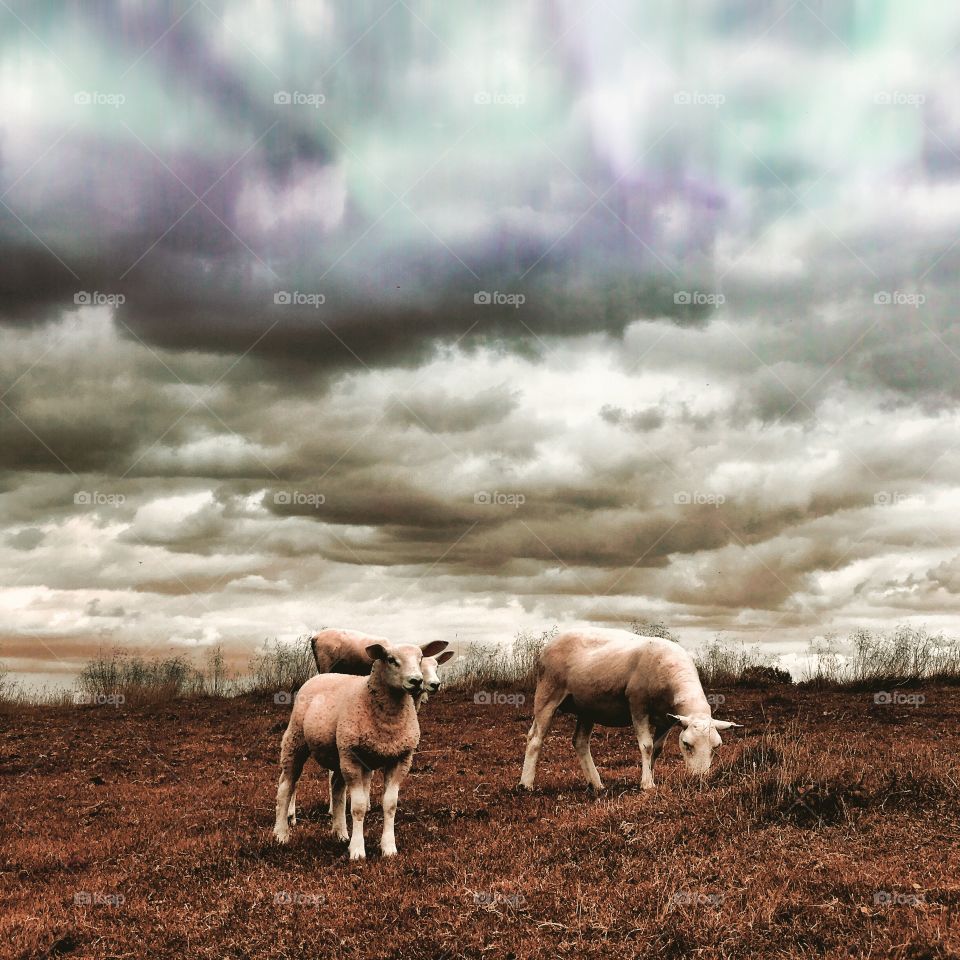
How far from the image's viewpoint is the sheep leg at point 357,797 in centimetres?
1127

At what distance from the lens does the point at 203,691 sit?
3759 centimetres

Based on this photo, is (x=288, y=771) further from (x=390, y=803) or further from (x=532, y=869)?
(x=532, y=869)

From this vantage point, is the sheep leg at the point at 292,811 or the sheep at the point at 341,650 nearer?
the sheep leg at the point at 292,811

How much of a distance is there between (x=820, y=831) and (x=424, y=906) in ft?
15.8

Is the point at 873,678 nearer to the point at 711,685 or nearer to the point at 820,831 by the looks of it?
the point at 711,685

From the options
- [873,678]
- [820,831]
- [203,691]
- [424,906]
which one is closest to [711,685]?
[873,678]

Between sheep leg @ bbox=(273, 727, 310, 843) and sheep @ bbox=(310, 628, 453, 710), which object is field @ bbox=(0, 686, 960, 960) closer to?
sheep leg @ bbox=(273, 727, 310, 843)

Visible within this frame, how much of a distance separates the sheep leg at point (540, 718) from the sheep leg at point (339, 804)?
173 inches

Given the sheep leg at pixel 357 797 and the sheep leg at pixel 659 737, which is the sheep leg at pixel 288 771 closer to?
the sheep leg at pixel 357 797
